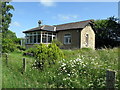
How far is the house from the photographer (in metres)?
23.8

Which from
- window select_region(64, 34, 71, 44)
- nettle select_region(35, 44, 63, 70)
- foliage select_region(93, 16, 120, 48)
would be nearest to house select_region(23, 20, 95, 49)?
window select_region(64, 34, 71, 44)

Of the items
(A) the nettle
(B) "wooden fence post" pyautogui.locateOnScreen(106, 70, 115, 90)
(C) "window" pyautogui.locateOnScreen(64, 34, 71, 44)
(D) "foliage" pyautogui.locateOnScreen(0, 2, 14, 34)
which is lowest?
(B) "wooden fence post" pyautogui.locateOnScreen(106, 70, 115, 90)

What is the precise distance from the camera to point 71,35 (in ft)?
81.1

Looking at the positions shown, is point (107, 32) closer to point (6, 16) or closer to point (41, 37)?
point (41, 37)

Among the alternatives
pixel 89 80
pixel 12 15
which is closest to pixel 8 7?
pixel 12 15

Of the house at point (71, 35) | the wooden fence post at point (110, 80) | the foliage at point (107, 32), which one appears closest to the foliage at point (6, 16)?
the house at point (71, 35)

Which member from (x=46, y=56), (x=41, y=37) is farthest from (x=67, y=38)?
(x=46, y=56)

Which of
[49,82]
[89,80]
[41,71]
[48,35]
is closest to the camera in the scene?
[89,80]

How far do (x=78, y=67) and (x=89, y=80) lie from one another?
46.1 inches

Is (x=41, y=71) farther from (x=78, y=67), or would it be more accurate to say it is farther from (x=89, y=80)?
(x=89, y=80)

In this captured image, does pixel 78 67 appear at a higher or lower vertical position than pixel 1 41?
lower

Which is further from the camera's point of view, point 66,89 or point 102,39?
point 102,39

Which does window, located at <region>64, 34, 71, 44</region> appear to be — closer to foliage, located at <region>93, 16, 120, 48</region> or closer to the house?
the house

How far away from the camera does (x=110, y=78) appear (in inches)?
139
